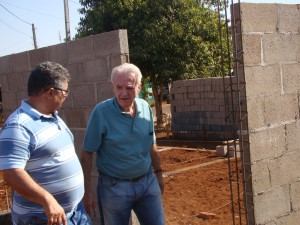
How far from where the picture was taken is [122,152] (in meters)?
3.06

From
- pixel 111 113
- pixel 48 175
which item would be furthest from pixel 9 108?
pixel 48 175

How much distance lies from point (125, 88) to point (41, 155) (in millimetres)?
829

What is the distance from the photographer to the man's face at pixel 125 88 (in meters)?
2.99

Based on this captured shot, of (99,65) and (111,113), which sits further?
(99,65)

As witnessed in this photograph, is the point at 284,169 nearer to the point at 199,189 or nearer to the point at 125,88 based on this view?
the point at 125,88

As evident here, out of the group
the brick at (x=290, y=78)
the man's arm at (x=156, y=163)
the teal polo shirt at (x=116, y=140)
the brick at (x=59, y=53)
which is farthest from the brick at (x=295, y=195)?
the brick at (x=59, y=53)

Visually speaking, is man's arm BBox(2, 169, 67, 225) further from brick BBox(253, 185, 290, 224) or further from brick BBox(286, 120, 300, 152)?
brick BBox(286, 120, 300, 152)

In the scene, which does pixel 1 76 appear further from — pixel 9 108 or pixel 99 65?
pixel 99 65

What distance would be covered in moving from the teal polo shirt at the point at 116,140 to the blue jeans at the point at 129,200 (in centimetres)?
7

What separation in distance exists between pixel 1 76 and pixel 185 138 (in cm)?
749

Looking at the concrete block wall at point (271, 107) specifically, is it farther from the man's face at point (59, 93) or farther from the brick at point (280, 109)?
the man's face at point (59, 93)

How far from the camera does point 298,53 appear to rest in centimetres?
391

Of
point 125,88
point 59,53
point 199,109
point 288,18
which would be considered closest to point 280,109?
point 288,18

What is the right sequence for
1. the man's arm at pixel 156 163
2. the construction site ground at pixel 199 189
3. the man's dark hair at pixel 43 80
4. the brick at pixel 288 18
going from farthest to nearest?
the construction site ground at pixel 199 189, the brick at pixel 288 18, the man's arm at pixel 156 163, the man's dark hair at pixel 43 80
